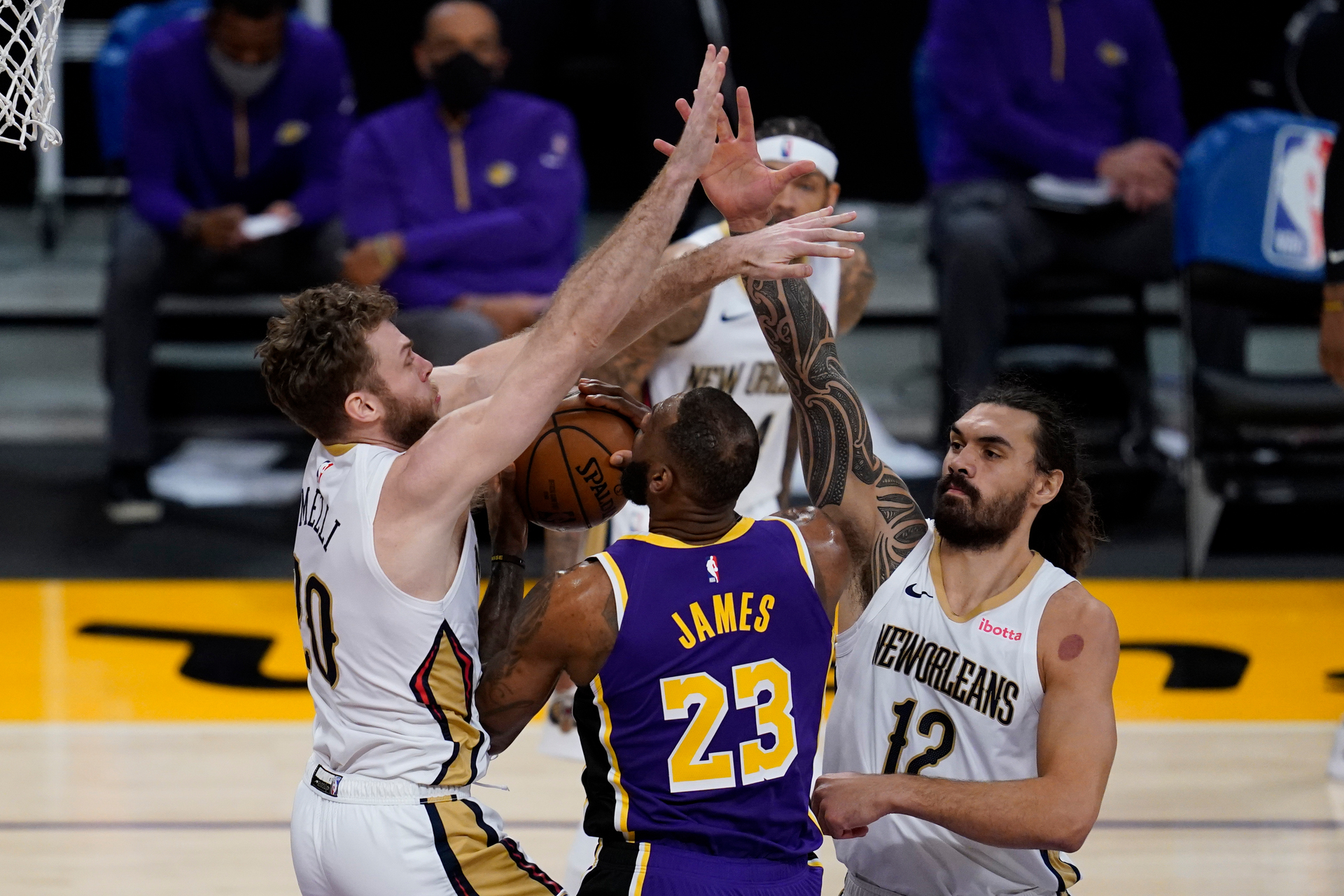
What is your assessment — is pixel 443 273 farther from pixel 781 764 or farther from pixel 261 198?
pixel 781 764

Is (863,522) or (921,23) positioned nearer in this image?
(863,522)

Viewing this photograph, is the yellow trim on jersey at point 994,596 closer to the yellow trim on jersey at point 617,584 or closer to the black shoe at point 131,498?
the yellow trim on jersey at point 617,584

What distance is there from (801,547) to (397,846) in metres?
0.92

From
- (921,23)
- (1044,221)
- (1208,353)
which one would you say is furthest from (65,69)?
(1208,353)

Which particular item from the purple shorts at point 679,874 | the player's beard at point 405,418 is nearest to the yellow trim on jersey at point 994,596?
the purple shorts at point 679,874

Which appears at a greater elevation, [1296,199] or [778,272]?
[778,272]

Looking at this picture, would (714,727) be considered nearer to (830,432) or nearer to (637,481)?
(637,481)

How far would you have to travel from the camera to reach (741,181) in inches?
137

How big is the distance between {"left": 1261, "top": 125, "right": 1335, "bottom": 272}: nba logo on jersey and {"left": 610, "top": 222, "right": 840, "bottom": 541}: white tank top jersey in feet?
9.92

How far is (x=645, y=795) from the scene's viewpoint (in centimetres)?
301

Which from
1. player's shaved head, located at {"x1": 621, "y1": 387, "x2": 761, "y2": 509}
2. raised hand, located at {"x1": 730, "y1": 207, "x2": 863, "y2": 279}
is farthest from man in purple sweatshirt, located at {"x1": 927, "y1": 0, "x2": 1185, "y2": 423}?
player's shaved head, located at {"x1": 621, "y1": 387, "x2": 761, "y2": 509}

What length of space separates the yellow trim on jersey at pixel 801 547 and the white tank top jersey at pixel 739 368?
1.78 metres

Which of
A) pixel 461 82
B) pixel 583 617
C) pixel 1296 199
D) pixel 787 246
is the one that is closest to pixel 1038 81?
pixel 1296 199

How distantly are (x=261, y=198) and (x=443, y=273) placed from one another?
1320 mm
